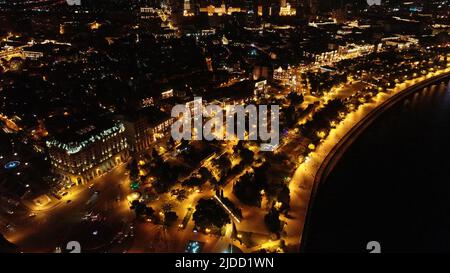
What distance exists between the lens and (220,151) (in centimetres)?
1761

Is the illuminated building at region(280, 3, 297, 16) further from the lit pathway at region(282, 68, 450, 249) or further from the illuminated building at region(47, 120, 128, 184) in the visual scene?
the illuminated building at region(47, 120, 128, 184)

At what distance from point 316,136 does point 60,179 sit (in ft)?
44.7

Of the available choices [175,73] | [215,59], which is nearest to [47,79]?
[175,73]

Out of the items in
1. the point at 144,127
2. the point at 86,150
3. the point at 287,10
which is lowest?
the point at 86,150

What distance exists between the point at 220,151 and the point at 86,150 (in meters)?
6.66

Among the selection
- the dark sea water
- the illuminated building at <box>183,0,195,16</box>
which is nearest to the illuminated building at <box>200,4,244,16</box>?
the illuminated building at <box>183,0,195,16</box>

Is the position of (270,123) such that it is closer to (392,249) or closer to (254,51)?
(392,249)

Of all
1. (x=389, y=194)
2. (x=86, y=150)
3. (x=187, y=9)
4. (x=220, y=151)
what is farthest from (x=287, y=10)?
(x=86, y=150)

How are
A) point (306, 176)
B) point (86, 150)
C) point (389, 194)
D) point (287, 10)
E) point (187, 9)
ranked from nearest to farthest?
point (86, 150) < point (306, 176) < point (389, 194) < point (187, 9) < point (287, 10)

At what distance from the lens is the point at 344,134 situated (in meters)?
20.4

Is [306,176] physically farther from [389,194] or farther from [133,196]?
[133,196]

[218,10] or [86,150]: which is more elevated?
[218,10]

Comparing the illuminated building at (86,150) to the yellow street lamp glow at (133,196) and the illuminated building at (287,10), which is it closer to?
the yellow street lamp glow at (133,196)

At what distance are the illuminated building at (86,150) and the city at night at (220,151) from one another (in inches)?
2.4
